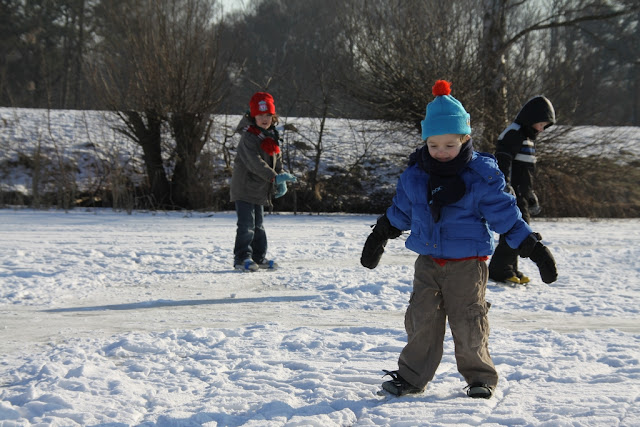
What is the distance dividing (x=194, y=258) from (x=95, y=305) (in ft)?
7.27

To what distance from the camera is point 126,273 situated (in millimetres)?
6582

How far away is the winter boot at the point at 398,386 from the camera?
3186 millimetres

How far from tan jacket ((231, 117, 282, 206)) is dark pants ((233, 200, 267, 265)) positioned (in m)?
0.10

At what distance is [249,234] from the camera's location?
665 centimetres

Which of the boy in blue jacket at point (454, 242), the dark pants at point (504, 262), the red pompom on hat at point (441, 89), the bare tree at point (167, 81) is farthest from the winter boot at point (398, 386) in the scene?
the bare tree at point (167, 81)

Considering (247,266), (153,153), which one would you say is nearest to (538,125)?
(247,266)

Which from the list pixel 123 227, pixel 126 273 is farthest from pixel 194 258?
pixel 123 227

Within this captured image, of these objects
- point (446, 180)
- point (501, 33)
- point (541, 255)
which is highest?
point (501, 33)

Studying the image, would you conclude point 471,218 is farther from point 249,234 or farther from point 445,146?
point 249,234

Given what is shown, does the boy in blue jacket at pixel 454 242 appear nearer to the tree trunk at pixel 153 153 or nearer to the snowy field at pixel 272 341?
the snowy field at pixel 272 341

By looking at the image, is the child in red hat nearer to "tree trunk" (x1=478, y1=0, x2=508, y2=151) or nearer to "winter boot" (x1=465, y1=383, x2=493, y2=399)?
"winter boot" (x1=465, y1=383, x2=493, y2=399)

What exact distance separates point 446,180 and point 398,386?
0.97 m

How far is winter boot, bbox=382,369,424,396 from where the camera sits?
3.19m

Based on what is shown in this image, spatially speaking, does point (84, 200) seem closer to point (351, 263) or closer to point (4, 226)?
point (4, 226)
